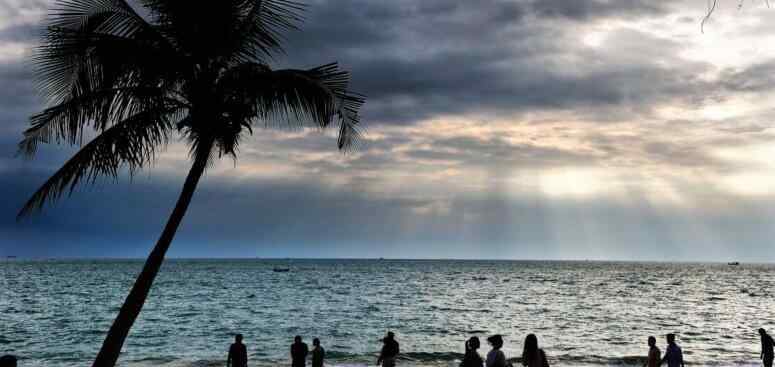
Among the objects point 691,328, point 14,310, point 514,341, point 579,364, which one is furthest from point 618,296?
point 14,310

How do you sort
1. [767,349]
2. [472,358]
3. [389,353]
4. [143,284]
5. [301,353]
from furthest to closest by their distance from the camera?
[767,349] → [301,353] → [389,353] → [472,358] → [143,284]

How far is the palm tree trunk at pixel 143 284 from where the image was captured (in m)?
9.44

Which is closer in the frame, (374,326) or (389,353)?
(389,353)

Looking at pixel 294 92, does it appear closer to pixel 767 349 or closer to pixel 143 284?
pixel 143 284

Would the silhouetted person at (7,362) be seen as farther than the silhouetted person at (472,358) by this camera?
No

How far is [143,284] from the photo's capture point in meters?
9.70

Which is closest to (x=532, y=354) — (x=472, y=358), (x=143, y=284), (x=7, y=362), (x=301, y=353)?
(x=472, y=358)

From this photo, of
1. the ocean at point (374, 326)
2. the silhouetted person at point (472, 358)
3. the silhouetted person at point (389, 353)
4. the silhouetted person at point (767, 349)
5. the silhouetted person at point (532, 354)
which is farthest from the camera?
the ocean at point (374, 326)

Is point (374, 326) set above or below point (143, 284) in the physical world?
below

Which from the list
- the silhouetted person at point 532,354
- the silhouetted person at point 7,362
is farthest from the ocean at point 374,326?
the silhouetted person at point 7,362

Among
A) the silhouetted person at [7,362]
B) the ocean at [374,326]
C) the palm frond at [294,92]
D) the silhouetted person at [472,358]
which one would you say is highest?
the palm frond at [294,92]

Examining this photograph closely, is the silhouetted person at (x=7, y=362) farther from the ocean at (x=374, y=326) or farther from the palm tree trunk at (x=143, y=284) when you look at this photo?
the ocean at (x=374, y=326)

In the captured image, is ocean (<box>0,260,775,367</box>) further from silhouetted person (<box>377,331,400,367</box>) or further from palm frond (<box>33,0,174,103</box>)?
palm frond (<box>33,0,174,103</box>)

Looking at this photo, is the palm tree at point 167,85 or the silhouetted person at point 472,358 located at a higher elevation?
the palm tree at point 167,85
